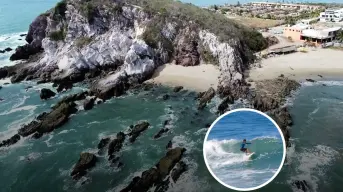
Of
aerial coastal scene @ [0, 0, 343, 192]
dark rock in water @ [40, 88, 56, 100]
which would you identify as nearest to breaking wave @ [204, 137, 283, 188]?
aerial coastal scene @ [0, 0, 343, 192]

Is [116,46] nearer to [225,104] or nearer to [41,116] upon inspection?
[41,116]

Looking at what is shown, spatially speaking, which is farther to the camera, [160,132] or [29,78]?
[29,78]

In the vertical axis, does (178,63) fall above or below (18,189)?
above

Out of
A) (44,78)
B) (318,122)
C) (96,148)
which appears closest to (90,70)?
(44,78)

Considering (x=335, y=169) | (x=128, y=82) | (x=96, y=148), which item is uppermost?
(x=128, y=82)

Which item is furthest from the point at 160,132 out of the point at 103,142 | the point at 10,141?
the point at 10,141

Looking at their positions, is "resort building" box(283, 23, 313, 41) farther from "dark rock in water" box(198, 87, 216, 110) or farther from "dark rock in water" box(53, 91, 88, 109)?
"dark rock in water" box(53, 91, 88, 109)

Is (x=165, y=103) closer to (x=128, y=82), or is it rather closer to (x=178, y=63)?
(x=128, y=82)
